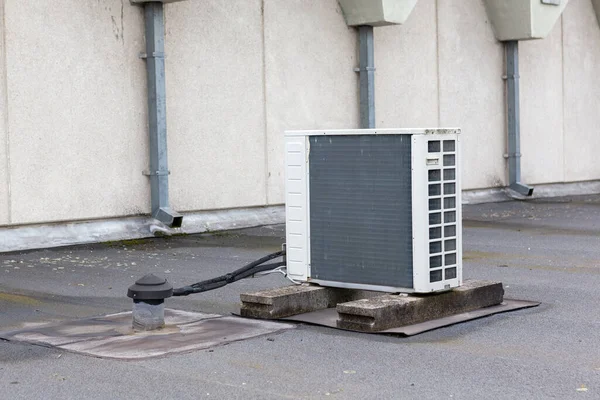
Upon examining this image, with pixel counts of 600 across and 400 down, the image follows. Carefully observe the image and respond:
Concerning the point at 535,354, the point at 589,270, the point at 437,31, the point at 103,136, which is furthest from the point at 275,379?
the point at 437,31

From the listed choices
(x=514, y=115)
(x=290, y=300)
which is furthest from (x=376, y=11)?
(x=290, y=300)

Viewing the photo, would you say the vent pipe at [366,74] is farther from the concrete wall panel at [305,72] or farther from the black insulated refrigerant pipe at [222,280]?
the black insulated refrigerant pipe at [222,280]

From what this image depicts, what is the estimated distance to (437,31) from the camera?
812 inches

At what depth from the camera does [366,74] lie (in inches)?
736

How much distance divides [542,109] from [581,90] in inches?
69.9

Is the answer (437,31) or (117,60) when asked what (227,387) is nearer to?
(117,60)

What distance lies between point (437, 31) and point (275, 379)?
1537 cm

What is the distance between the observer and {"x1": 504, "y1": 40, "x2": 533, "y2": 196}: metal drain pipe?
72.6 feet

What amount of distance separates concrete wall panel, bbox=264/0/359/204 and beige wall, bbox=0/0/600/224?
0.02 metres

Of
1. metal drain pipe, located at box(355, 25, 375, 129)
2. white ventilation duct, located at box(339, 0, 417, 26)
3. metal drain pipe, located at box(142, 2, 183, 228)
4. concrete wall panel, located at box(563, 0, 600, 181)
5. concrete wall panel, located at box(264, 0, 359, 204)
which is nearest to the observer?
metal drain pipe, located at box(142, 2, 183, 228)

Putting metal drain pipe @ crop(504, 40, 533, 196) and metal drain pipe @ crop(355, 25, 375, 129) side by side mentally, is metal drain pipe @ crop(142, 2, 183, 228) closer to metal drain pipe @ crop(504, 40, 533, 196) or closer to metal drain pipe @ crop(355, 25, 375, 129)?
metal drain pipe @ crop(355, 25, 375, 129)

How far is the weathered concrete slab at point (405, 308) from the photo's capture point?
25.2ft

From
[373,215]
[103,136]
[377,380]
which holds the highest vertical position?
[103,136]

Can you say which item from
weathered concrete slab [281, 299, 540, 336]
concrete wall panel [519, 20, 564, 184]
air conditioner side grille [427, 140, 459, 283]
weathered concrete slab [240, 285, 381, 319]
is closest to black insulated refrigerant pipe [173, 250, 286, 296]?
weathered concrete slab [240, 285, 381, 319]
